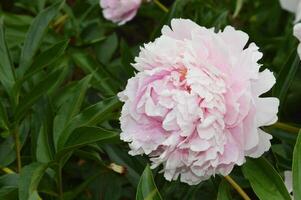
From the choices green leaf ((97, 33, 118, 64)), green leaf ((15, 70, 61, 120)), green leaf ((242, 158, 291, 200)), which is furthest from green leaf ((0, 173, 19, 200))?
green leaf ((97, 33, 118, 64))

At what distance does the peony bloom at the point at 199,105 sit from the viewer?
2.61ft

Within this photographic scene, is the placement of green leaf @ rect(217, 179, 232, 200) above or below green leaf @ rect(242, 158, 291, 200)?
below

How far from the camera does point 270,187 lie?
2.77 feet

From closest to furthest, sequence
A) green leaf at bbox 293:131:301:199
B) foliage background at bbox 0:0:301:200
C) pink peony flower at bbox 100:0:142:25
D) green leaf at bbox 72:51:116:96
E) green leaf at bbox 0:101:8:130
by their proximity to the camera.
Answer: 1. green leaf at bbox 293:131:301:199
2. foliage background at bbox 0:0:301:200
3. green leaf at bbox 0:101:8:130
4. green leaf at bbox 72:51:116:96
5. pink peony flower at bbox 100:0:142:25

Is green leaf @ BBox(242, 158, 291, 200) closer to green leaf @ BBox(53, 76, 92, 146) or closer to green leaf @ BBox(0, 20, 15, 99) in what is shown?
green leaf @ BBox(53, 76, 92, 146)

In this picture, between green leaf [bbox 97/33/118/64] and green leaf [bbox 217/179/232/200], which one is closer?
green leaf [bbox 217/179/232/200]

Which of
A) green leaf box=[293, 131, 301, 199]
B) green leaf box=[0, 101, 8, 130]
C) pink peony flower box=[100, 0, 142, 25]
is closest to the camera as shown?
green leaf box=[293, 131, 301, 199]

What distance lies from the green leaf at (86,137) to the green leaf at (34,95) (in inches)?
5.6

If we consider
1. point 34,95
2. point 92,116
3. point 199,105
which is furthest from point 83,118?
point 199,105

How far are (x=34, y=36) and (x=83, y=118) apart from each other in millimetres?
238

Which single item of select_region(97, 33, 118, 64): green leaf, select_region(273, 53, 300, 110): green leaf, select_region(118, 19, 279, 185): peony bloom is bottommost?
select_region(97, 33, 118, 64): green leaf

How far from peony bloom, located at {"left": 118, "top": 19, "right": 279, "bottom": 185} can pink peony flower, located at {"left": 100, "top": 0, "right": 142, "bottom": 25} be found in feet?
1.40

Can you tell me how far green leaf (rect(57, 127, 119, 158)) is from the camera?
874mm

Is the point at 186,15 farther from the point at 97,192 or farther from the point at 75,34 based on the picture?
the point at 97,192
